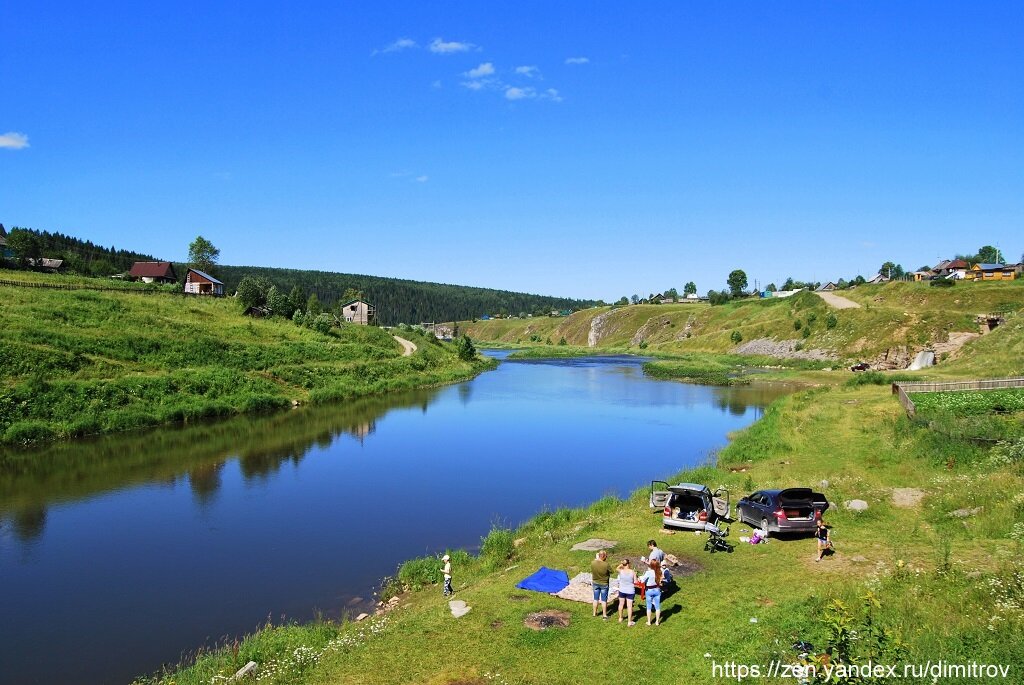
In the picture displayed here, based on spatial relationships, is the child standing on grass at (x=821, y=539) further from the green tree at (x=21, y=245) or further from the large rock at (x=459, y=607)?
the green tree at (x=21, y=245)

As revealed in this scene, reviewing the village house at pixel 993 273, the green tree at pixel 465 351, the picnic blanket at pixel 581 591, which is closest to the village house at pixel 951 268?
the village house at pixel 993 273

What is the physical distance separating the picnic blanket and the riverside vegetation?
0.30m

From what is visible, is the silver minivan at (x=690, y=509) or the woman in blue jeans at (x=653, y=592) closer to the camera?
the woman in blue jeans at (x=653, y=592)

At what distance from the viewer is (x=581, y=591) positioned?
16.2 metres

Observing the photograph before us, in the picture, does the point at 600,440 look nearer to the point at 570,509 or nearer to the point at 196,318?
the point at 570,509

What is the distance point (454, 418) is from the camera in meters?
55.7

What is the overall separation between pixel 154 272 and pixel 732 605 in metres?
119

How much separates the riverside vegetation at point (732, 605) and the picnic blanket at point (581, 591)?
0.30 meters

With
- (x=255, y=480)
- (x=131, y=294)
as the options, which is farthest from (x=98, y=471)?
(x=131, y=294)

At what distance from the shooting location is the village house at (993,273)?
11531cm

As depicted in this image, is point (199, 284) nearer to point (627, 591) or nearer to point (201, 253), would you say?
point (201, 253)

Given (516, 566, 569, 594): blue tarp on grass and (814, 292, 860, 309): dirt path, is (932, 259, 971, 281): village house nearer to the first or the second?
(814, 292, 860, 309): dirt path

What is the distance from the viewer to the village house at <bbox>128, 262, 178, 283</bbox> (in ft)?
363

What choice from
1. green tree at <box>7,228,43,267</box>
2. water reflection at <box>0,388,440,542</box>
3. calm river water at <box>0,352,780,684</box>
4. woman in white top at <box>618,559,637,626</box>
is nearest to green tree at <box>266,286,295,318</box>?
green tree at <box>7,228,43,267</box>
